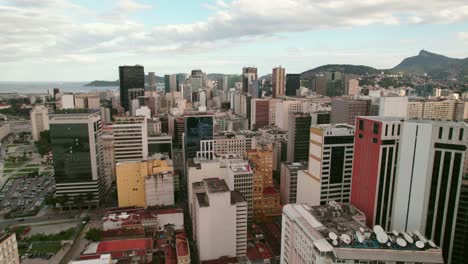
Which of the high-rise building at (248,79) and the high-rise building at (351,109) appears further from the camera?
the high-rise building at (248,79)

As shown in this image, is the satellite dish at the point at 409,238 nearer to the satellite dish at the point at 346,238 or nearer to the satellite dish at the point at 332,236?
the satellite dish at the point at 346,238

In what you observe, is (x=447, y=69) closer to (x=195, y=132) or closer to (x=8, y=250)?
(x=195, y=132)

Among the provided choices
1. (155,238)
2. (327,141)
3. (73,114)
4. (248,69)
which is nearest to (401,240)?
(327,141)

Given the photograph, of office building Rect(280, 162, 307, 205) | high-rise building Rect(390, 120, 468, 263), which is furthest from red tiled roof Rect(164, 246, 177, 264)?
high-rise building Rect(390, 120, 468, 263)

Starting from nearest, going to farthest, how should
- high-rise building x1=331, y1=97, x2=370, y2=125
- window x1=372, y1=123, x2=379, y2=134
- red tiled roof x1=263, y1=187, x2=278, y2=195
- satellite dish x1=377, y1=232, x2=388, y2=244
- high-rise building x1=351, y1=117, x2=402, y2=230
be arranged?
satellite dish x1=377, y1=232, x2=388, y2=244
high-rise building x1=351, y1=117, x2=402, y2=230
window x1=372, y1=123, x2=379, y2=134
red tiled roof x1=263, y1=187, x2=278, y2=195
high-rise building x1=331, y1=97, x2=370, y2=125

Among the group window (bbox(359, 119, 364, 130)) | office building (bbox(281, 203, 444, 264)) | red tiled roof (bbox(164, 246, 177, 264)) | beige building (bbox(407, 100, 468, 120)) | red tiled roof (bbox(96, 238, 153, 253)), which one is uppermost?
window (bbox(359, 119, 364, 130))

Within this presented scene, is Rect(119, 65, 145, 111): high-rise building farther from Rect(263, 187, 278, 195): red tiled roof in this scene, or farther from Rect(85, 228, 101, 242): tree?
Rect(263, 187, 278, 195): red tiled roof

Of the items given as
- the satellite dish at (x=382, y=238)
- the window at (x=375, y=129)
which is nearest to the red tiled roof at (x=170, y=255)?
the satellite dish at (x=382, y=238)
